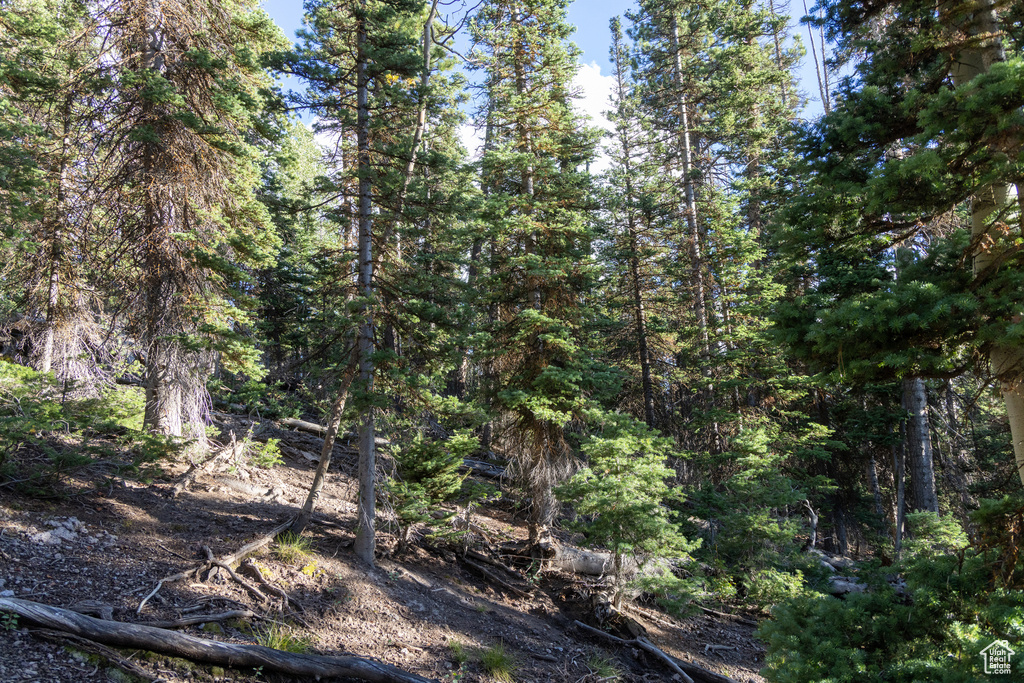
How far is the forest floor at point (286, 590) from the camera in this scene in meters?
5.49

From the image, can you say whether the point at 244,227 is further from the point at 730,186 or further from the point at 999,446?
the point at 999,446

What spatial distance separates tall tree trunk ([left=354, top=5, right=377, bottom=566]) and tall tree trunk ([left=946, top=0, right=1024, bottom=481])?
24.7 ft

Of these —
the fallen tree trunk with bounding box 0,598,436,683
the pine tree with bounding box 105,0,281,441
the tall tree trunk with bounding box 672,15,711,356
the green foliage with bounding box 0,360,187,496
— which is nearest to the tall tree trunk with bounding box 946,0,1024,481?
the fallen tree trunk with bounding box 0,598,436,683

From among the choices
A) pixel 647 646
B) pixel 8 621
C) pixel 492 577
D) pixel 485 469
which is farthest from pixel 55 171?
pixel 647 646

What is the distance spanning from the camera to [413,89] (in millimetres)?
8867

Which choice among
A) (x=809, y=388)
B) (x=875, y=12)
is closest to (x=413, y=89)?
(x=875, y=12)

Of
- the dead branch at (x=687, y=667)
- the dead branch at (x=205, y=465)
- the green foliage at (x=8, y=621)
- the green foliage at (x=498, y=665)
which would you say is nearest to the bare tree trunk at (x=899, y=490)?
the dead branch at (x=687, y=667)

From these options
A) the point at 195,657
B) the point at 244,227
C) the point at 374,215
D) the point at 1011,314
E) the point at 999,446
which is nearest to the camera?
the point at 1011,314

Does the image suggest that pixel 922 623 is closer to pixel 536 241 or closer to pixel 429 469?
pixel 429 469

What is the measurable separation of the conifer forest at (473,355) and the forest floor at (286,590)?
6cm

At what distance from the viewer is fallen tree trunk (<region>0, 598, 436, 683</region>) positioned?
15.7ft

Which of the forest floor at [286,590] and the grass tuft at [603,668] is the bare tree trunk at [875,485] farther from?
the grass tuft at [603,668]

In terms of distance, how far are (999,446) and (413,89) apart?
18.6 meters

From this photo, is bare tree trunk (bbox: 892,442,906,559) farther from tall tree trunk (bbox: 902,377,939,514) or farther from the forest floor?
the forest floor
